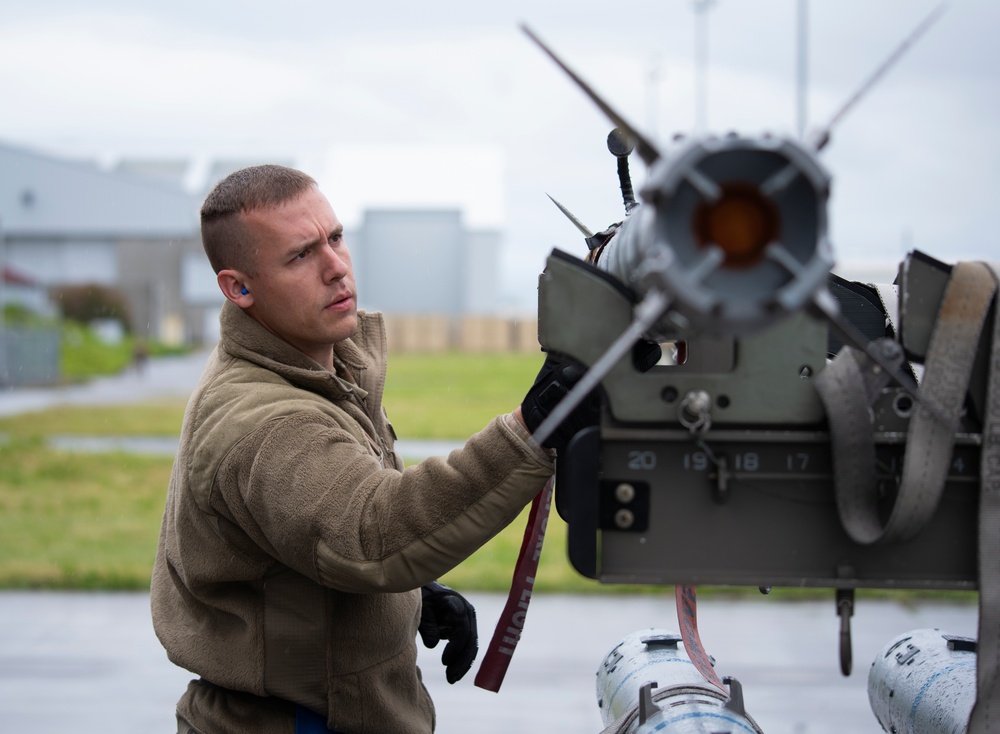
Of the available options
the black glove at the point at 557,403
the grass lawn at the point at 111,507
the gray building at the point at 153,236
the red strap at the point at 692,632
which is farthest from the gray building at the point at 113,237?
the black glove at the point at 557,403

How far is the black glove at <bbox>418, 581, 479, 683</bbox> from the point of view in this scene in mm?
2535

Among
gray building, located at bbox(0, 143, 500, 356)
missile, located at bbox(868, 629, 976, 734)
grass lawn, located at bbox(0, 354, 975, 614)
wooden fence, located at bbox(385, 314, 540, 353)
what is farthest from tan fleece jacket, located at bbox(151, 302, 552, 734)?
wooden fence, located at bbox(385, 314, 540, 353)

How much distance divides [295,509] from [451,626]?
0.96m

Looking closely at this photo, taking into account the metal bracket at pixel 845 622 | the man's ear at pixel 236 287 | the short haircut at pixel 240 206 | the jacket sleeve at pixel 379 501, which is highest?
the short haircut at pixel 240 206

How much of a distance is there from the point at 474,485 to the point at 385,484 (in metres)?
0.15

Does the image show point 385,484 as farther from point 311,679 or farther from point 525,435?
point 311,679

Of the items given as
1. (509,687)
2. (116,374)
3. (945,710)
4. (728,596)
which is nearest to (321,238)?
(945,710)


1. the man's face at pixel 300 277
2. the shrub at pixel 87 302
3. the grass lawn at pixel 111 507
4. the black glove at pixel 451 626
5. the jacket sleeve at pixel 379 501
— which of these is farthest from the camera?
the shrub at pixel 87 302

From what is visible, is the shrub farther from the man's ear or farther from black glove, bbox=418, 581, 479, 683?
the man's ear

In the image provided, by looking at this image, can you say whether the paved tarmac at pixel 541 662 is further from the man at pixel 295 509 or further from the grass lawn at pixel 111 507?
the man at pixel 295 509

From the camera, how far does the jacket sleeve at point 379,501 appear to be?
1.64 m

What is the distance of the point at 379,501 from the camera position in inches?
65.9

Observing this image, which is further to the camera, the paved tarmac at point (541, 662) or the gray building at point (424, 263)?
the gray building at point (424, 263)

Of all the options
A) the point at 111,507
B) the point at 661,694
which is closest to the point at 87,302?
the point at 111,507
